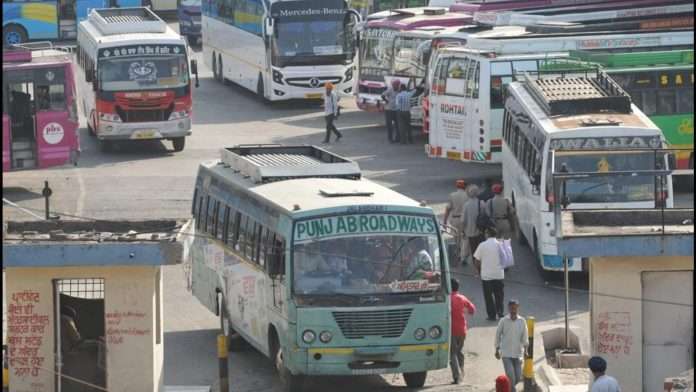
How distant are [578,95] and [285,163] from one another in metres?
6.27

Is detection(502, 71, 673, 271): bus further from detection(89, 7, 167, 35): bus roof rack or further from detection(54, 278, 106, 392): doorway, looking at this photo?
detection(89, 7, 167, 35): bus roof rack

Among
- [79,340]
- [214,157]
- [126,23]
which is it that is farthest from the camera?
[126,23]

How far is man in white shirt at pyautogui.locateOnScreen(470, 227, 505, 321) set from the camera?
22.5 m

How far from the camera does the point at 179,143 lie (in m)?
38.0

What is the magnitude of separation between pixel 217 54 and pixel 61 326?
3287 cm

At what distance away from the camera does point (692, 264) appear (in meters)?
17.8

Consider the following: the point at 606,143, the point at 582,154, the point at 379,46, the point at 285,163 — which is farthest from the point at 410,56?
the point at 285,163

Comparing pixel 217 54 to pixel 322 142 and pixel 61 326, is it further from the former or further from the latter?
pixel 61 326

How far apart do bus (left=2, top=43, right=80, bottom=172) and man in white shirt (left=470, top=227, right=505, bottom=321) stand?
11984 millimetres

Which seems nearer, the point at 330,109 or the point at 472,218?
the point at 472,218

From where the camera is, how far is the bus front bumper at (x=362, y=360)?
18.4 metres

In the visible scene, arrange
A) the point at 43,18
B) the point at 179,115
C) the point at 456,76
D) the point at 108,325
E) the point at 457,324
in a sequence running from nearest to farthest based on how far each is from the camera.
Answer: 1. the point at 108,325
2. the point at 457,324
3. the point at 456,76
4. the point at 179,115
5. the point at 43,18

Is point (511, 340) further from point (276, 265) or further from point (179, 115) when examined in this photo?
point (179, 115)

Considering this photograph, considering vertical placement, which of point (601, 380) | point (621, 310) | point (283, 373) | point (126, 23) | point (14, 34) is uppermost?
point (126, 23)
